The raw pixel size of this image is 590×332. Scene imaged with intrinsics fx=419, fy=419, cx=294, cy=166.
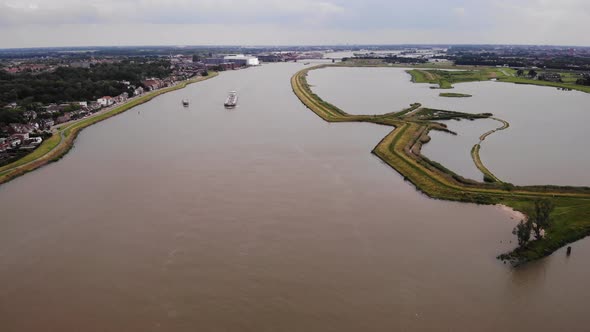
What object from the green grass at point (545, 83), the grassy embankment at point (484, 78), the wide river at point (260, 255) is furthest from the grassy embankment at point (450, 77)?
the wide river at point (260, 255)

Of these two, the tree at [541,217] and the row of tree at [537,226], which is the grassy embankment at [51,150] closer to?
the row of tree at [537,226]

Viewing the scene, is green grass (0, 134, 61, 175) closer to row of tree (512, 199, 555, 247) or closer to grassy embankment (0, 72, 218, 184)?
grassy embankment (0, 72, 218, 184)

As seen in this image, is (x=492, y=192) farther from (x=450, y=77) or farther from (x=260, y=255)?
(x=450, y=77)

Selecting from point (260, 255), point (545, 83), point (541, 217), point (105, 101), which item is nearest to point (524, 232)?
point (541, 217)

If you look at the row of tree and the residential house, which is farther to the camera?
the residential house

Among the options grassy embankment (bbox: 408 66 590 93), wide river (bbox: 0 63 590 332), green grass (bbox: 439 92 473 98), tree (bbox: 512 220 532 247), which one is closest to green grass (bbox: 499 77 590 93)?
grassy embankment (bbox: 408 66 590 93)

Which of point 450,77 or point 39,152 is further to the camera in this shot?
point 450,77

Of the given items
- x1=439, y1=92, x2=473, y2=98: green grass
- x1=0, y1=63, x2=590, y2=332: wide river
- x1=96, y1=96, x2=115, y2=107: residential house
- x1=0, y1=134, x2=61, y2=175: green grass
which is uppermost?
x1=439, y1=92, x2=473, y2=98: green grass

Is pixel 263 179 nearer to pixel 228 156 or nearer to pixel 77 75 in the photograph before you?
pixel 228 156
